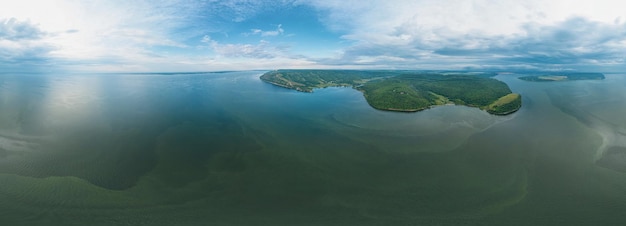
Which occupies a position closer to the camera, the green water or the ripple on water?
the green water

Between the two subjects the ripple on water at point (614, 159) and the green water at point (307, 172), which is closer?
the green water at point (307, 172)

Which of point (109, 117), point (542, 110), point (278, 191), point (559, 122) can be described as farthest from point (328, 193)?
point (542, 110)

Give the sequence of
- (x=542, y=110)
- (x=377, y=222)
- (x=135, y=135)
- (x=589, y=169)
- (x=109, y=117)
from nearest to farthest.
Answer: (x=377, y=222) < (x=589, y=169) < (x=135, y=135) < (x=109, y=117) < (x=542, y=110)

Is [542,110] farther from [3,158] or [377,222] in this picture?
[3,158]

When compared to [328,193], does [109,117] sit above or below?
above

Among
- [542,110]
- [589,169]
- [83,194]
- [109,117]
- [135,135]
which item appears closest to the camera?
[83,194]

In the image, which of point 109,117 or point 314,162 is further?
point 109,117

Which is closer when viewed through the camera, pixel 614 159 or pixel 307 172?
pixel 307 172

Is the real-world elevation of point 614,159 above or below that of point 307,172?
above
